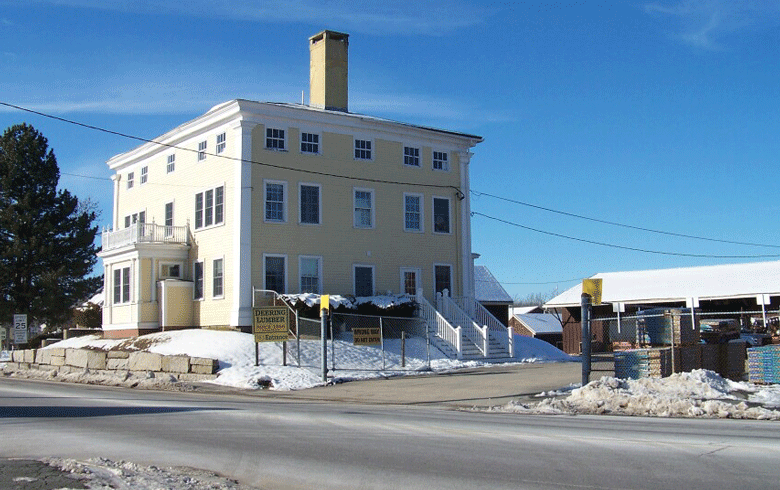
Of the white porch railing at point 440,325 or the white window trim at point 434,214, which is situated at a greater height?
the white window trim at point 434,214

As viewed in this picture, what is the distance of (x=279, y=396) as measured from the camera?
22.0 metres

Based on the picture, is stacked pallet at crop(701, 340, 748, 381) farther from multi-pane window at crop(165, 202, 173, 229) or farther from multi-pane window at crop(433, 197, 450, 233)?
multi-pane window at crop(165, 202, 173, 229)

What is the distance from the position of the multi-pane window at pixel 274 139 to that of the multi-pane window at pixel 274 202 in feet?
4.88

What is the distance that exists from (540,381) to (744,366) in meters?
5.39

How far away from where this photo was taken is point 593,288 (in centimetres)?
2028

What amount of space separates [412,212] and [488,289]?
26.7 metres

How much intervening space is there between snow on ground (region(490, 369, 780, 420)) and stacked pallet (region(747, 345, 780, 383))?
0.81 m

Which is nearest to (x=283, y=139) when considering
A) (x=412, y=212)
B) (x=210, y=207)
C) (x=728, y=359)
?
(x=210, y=207)

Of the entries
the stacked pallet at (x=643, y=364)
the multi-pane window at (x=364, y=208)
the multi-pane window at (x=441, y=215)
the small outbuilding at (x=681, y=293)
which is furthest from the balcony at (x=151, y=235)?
the small outbuilding at (x=681, y=293)

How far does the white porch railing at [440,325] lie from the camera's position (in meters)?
31.6

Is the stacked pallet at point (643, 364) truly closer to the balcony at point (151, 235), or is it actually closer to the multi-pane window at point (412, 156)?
the multi-pane window at point (412, 156)

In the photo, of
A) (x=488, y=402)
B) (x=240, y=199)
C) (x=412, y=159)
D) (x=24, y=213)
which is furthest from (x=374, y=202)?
(x=24, y=213)

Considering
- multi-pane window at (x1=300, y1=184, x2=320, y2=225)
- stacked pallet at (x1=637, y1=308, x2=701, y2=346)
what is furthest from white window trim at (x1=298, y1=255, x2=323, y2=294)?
stacked pallet at (x1=637, y1=308, x2=701, y2=346)

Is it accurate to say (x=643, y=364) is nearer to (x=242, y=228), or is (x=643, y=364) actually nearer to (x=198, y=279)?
(x=242, y=228)
